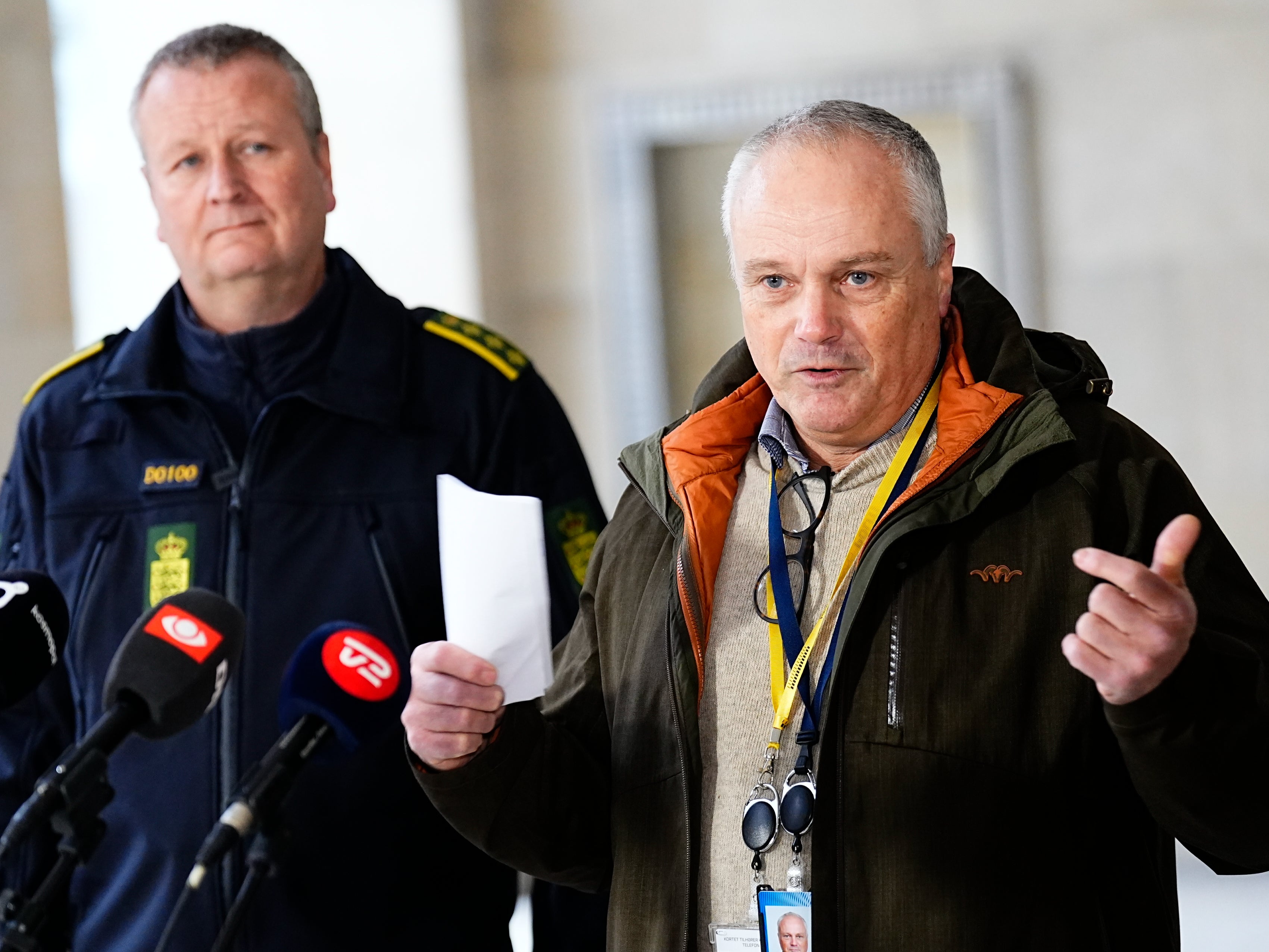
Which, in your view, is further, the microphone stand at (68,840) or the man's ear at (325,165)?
the man's ear at (325,165)

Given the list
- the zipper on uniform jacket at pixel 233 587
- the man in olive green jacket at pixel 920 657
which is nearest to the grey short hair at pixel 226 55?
the zipper on uniform jacket at pixel 233 587

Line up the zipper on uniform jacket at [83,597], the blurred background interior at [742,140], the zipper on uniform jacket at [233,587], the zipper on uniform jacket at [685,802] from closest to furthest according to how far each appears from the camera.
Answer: the zipper on uniform jacket at [685,802] < the zipper on uniform jacket at [233,587] < the zipper on uniform jacket at [83,597] < the blurred background interior at [742,140]

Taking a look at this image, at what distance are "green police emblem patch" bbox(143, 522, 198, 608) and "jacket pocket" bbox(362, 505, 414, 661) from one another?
0.24 m

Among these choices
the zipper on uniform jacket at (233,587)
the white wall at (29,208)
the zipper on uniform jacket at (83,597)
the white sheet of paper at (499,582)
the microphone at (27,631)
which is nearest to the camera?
the white sheet of paper at (499,582)

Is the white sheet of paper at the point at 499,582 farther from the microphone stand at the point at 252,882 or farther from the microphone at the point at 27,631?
the microphone at the point at 27,631

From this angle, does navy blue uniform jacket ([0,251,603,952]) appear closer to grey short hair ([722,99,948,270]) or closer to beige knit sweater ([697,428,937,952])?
beige knit sweater ([697,428,937,952])

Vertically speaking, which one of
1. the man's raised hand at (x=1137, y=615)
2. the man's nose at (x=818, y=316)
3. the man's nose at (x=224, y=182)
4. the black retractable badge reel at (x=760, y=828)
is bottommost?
the black retractable badge reel at (x=760, y=828)

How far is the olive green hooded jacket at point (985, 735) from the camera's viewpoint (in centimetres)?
140

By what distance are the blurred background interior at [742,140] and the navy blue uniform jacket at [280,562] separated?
163 centimetres

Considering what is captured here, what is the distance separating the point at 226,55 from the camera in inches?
83.2

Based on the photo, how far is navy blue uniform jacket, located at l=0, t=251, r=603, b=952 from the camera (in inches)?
78.0

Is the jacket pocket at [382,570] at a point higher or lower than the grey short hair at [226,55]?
lower

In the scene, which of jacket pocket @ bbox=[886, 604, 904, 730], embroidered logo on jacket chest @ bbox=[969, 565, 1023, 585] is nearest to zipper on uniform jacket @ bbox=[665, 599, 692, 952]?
jacket pocket @ bbox=[886, 604, 904, 730]

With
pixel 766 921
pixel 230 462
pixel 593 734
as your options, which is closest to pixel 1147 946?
pixel 766 921
